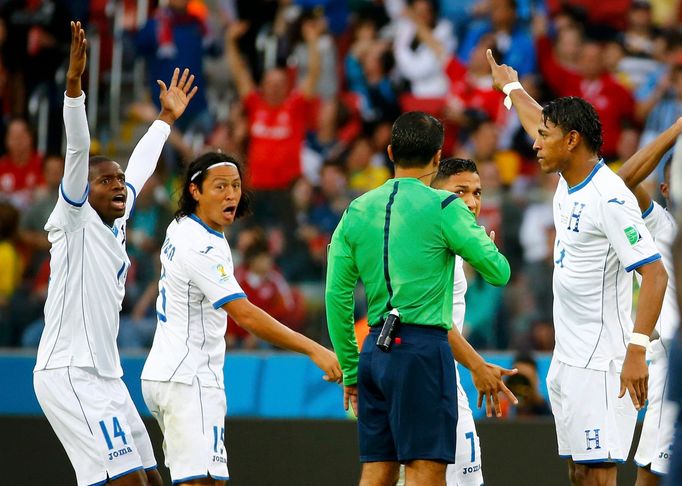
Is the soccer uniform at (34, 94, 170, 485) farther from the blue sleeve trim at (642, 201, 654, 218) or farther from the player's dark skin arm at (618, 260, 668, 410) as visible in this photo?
the blue sleeve trim at (642, 201, 654, 218)

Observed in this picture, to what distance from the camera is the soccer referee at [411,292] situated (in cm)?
592

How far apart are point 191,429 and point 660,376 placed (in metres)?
2.84

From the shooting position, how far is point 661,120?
43.8ft

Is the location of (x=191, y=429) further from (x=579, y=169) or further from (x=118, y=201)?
(x=579, y=169)

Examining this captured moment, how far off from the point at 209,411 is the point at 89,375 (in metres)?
0.69

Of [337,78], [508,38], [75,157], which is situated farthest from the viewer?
[337,78]

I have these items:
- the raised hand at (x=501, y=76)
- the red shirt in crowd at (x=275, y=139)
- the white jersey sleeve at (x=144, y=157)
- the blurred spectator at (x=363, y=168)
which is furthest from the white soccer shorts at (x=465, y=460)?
the red shirt in crowd at (x=275, y=139)

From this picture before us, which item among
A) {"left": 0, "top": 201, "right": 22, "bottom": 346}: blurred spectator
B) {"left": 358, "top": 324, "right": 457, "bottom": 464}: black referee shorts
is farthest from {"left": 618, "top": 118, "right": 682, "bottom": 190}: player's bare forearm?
{"left": 0, "top": 201, "right": 22, "bottom": 346}: blurred spectator

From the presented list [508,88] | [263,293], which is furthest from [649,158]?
[263,293]

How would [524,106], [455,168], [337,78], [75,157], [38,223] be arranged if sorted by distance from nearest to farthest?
[75,157]
[455,168]
[524,106]
[38,223]
[337,78]

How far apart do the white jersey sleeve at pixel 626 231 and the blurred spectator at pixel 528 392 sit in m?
3.24

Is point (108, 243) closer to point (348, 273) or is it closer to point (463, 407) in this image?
point (348, 273)

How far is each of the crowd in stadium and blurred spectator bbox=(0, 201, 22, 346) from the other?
0.04 m

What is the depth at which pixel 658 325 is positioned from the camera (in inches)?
292
